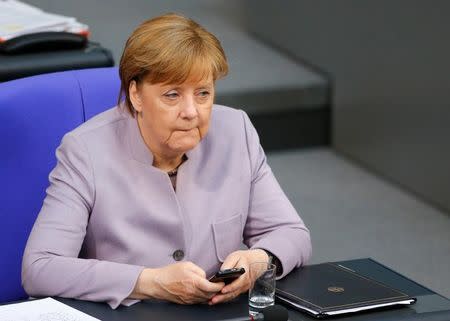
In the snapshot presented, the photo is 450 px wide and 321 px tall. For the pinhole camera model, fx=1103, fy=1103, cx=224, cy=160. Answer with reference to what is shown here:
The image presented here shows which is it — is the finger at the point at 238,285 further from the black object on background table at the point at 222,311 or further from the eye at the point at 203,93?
the eye at the point at 203,93

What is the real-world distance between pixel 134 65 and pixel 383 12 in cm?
282

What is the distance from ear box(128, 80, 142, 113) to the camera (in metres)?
2.35

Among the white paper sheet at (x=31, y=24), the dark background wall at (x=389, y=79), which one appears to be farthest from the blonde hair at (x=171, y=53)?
the dark background wall at (x=389, y=79)

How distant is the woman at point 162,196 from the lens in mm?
2213

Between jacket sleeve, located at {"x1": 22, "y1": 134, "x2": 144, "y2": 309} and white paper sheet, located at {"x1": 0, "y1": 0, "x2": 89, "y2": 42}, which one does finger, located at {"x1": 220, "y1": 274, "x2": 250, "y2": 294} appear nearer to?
jacket sleeve, located at {"x1": 22, "y1": 134, "x2": 144, "y2": 309}

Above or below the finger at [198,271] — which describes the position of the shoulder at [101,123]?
above

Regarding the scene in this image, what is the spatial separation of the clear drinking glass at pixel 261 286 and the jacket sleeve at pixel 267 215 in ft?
0.92

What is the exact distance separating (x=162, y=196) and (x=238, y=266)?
0.80 feet

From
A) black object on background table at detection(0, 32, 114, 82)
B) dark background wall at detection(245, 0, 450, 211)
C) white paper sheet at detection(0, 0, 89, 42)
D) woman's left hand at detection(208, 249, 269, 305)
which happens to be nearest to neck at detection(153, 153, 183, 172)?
woman's left hand at detection(208, 249, 269, 305)

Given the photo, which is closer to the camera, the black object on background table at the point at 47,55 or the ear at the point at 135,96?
the ear at the point at 135,96

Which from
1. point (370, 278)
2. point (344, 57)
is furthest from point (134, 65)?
point (344, 57)

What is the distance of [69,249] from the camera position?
2285 mm

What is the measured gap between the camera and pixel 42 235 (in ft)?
7.45

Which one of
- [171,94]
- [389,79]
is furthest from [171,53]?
[389,79]
